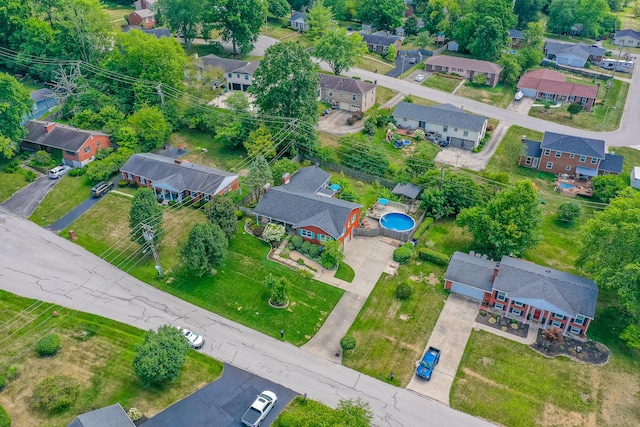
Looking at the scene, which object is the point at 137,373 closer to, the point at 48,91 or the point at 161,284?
the point at 161,284

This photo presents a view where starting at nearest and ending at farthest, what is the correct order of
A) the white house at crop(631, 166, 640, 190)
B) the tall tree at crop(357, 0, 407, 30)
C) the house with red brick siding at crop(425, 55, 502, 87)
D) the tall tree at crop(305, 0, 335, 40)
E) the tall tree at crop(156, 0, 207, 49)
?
the white house at crop(631, 166, 640, 190)
the house with red brick siding at crop(425, 55, 502, 87)
the tall tree at crop(156, 0, 207, 49)
the tall tree at crop(305, 0, 335, 40)
the tall tree at crop(357, 0, 407, 30)

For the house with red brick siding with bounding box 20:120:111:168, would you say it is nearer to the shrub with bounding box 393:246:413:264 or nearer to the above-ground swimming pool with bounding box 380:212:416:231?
the above-ground swimming pool with bounding box 380:212:416:231

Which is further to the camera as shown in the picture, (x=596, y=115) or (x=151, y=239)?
(x=596, y=115)

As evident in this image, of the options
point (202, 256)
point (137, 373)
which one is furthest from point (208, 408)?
point (202, 256)

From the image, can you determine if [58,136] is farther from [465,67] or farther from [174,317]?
[465,67]

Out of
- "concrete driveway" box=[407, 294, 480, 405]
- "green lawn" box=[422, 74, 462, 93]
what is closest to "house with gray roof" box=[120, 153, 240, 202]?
"concrete driveway" box=[407, 294, 480, 405]

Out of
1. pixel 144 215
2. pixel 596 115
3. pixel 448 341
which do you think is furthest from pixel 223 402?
pixel 596 115
